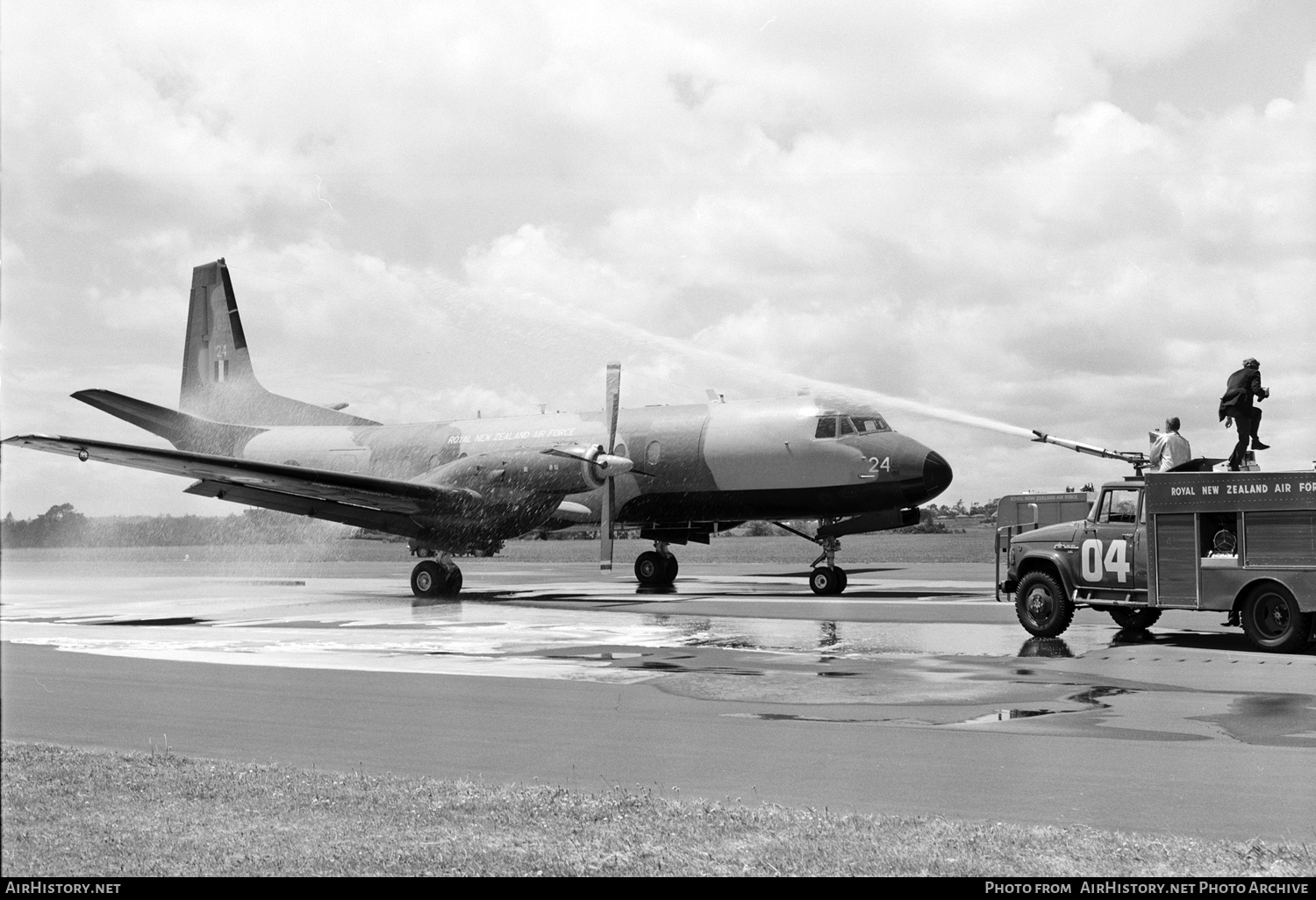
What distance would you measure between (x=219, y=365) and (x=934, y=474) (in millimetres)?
23502

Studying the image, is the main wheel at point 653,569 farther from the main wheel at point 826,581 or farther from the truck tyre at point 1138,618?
the truck tyre at point 1138,618

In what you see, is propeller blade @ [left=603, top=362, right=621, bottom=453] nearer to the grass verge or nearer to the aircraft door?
the aircraft door

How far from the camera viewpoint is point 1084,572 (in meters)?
17.7

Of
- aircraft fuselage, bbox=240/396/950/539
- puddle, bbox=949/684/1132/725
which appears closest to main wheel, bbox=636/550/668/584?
aircraft fuselage, bbox=240/396/950/539

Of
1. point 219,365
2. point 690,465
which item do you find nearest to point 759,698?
point 690,465

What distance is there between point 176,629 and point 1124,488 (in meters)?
15.3

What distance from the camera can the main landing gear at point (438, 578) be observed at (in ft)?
88.0

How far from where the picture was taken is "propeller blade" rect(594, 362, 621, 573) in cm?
2647

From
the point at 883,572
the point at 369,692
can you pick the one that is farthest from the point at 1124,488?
the point at 883,572

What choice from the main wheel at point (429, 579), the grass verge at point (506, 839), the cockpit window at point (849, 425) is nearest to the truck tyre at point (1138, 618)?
the cockpit window at point (849, 425)

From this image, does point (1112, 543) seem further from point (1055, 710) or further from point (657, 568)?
point (657, 568)

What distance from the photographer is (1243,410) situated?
59.2ft

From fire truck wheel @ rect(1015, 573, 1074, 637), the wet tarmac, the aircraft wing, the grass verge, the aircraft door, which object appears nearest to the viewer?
the grass verge

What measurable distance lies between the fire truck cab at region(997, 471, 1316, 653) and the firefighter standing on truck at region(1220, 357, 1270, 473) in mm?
1681
